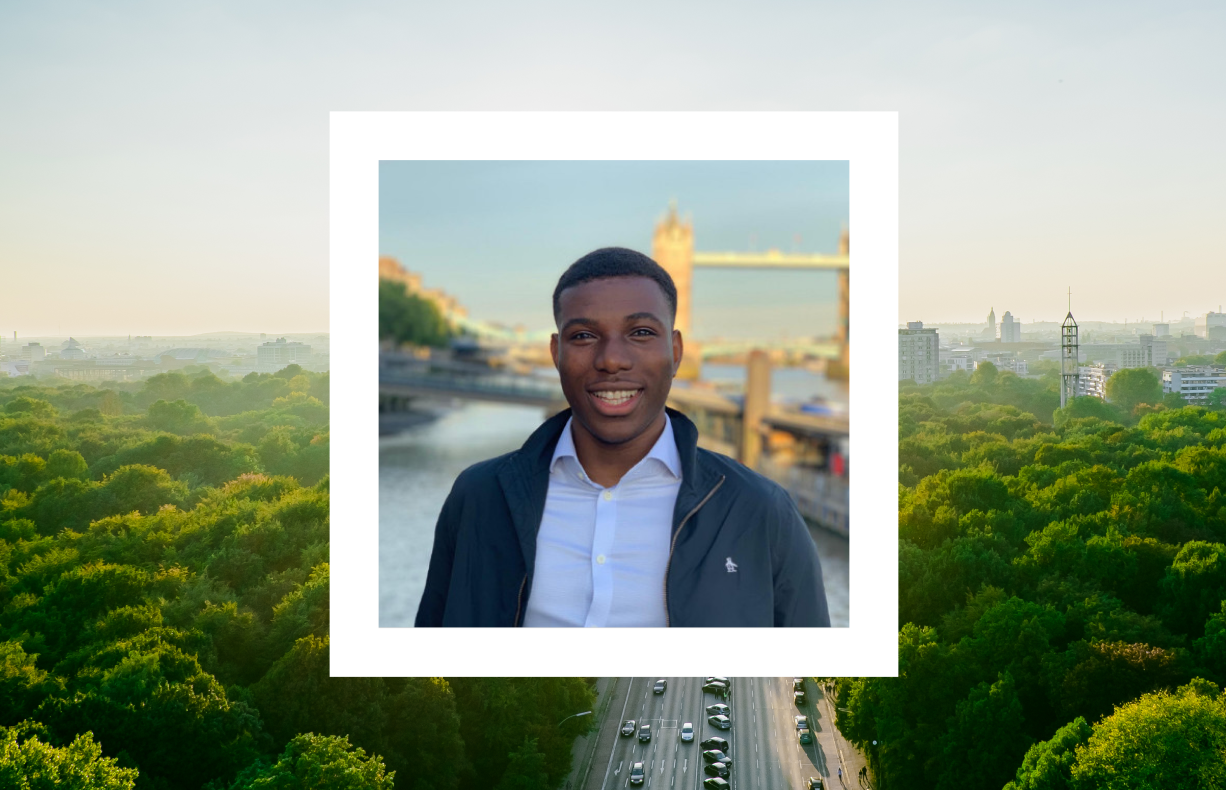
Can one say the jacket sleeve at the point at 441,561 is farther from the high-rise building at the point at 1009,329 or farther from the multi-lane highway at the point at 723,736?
the high-rise building at the point at 1009,329

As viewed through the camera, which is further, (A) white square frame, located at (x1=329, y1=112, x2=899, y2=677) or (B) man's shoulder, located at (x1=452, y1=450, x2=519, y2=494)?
(A) white square frame, located at (x1=329, y1=112, x2=899, y2=677)

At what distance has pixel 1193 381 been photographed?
14734mm

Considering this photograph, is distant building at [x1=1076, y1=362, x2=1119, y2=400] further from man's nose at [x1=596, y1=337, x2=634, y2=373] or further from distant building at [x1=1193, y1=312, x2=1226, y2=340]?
man's nose at [x1=596, y1=337, x2=634, y2=373]

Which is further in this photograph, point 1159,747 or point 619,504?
point 1159,747

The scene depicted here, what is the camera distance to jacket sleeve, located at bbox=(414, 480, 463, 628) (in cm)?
601

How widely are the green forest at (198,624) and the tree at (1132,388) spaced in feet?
29.7

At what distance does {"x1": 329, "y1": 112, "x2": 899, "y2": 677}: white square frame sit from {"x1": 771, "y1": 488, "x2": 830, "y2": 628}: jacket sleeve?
0.42 metres

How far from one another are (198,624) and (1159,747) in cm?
1084

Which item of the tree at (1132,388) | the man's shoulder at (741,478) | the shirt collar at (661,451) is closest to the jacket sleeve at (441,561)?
the shirt collar at (661,451)

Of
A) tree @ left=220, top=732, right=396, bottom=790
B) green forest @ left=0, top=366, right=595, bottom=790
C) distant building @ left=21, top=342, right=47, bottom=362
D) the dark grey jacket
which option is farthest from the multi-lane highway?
distant building @ left=21, top=342, right=47, bottom=362

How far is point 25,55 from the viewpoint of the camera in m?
12.4

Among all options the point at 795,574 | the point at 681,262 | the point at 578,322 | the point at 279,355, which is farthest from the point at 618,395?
the point at 279,355

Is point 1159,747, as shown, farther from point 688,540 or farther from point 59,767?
point 59,767

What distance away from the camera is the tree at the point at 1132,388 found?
14.7 meters
